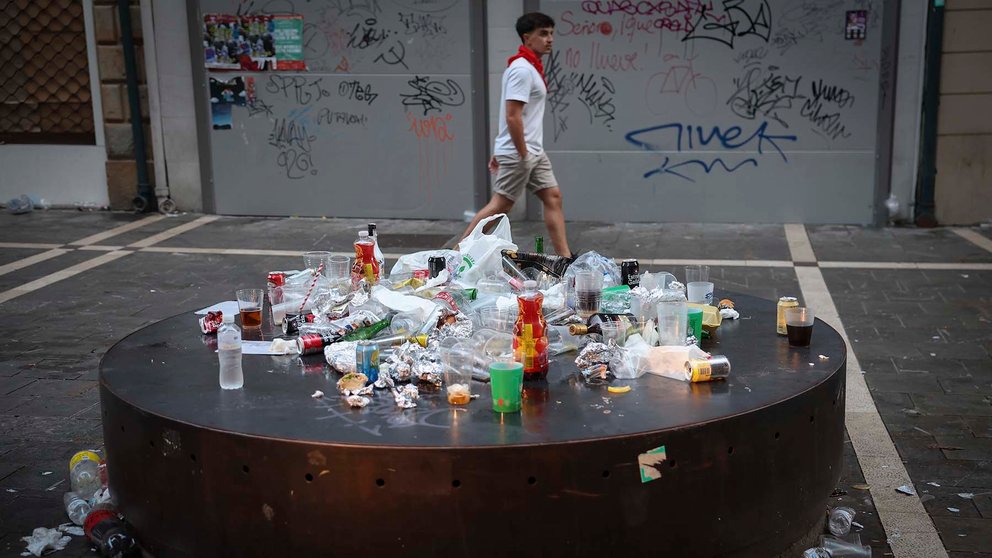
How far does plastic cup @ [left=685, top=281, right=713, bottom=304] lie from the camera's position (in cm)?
398

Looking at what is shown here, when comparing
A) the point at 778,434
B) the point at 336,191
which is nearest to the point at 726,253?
the point at 336,191

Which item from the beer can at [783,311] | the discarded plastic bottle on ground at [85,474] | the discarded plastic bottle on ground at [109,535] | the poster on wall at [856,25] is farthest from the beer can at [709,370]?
the poster on wall at [856,25]

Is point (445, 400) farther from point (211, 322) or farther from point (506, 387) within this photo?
point (211, 322)

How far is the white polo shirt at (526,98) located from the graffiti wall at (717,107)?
2.62 metres

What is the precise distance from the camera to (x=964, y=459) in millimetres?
4168

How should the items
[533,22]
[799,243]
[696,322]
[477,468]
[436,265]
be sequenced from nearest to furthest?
1. [477,468]
2. [696,322]
3. [436,265]
4. [533,22]
5. [799,243]

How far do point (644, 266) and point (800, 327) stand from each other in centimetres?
450

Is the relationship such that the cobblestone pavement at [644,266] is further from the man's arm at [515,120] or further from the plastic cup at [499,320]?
the man's arm at [515,120]

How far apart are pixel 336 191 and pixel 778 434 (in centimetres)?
801

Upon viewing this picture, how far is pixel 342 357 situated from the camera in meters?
3.29

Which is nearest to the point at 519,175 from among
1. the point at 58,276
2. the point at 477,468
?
the point at 58,276

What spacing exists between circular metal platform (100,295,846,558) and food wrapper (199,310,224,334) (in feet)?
1.83

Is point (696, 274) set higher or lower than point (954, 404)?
higher

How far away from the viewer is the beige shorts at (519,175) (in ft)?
23.9
